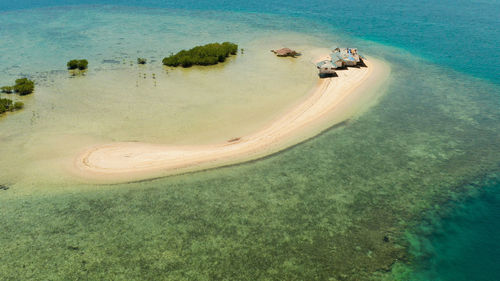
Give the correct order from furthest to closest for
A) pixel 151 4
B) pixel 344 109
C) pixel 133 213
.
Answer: pixel 151 4 → pixel 344 109 → pixel 133 213

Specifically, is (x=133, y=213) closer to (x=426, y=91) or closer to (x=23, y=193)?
(x=23, y=193)

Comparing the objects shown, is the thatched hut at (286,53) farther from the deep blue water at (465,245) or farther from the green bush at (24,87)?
the green bush at (24,87)

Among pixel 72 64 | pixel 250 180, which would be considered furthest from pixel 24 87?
pixel 250 180

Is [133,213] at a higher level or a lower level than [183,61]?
lower

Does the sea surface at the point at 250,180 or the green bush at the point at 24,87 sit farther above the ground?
the green bush at the point at 24,87

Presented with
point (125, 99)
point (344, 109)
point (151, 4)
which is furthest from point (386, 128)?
point (151, 4)

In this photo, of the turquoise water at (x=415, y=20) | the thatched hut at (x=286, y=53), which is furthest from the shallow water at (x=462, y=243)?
the thatched hut at (x=286, y=53)
